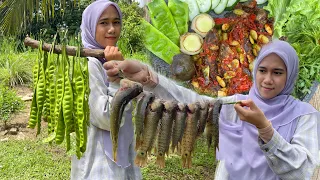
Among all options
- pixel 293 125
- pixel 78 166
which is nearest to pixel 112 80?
pixel 78 166

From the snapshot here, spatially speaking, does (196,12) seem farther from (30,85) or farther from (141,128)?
(30,85)

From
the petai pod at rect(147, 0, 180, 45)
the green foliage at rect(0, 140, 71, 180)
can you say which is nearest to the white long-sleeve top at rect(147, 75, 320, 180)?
the petai pod at rect(147, 0, 180, 45)

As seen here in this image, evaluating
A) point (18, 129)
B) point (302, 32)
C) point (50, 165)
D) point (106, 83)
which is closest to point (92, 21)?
point (106, 83)

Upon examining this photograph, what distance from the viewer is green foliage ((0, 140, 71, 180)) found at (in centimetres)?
485

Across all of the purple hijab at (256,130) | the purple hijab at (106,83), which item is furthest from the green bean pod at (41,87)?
the purple hijab at (256,130)

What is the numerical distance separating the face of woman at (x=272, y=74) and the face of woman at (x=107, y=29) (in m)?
0.76

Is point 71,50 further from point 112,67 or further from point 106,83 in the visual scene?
point 106,83

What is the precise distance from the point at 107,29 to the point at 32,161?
3575 mm

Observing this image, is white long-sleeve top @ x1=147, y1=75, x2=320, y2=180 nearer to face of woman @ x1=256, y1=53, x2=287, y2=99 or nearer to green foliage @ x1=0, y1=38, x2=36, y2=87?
face of woman @ x1=256, y1=53, x2=287, y2=99

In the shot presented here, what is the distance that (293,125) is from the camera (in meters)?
2.02

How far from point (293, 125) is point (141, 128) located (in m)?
0.80

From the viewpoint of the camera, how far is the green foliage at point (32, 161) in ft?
15.9

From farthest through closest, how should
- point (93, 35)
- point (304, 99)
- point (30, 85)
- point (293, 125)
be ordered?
point (30, 85) < point (304, 99) < point (93, 35) < point (293, 125)

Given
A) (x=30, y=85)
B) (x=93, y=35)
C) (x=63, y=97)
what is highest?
(x=93, y=35)
